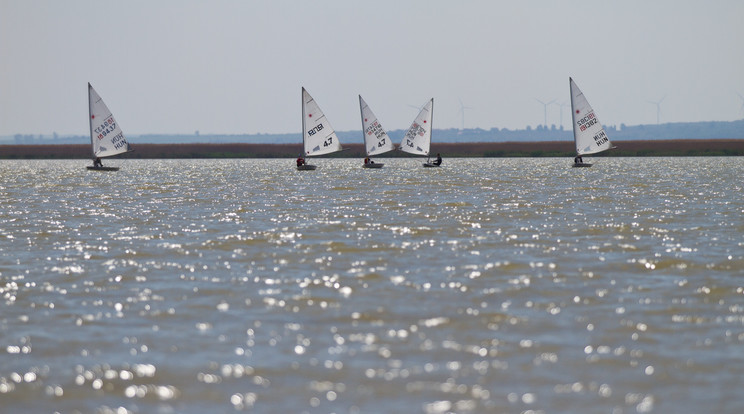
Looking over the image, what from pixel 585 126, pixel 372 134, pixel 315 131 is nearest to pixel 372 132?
pixel 372 134

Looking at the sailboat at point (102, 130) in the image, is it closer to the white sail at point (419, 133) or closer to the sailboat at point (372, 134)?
the sailboat at point (372, 134)

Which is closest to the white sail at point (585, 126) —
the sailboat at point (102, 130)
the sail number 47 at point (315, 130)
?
the sail number 47 at point (315, 130)

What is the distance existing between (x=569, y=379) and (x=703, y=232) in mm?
16427

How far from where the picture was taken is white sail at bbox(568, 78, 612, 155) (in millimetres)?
83312

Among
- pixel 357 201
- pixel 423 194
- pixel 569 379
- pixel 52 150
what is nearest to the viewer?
pixel 569 379

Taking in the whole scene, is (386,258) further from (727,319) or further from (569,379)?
(569,379)

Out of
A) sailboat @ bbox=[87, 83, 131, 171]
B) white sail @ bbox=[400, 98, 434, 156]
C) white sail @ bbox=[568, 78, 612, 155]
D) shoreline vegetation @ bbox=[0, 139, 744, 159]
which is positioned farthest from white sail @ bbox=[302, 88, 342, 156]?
shoreline vegetation @ bbox=[0, 139, 744, 159]

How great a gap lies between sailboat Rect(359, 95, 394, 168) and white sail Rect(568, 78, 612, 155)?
15.6m

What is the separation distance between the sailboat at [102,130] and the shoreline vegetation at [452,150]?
73434 millimetres

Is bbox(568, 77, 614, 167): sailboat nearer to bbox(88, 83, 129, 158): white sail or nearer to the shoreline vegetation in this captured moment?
bbox(88, 83, 129, 158): white sail

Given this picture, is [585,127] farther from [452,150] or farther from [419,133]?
[452,150]

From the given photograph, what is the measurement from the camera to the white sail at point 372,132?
85938 mm

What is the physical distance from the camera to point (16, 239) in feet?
84.4

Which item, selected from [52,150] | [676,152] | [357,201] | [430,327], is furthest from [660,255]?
[52,150]
